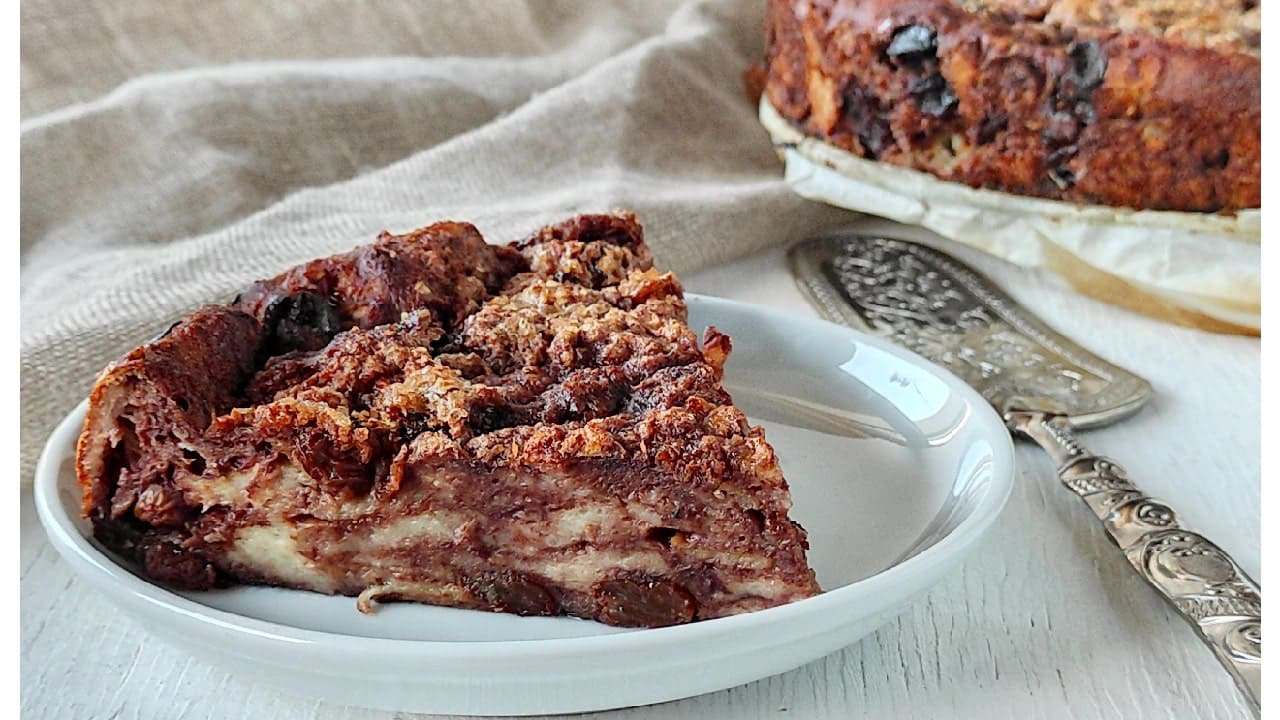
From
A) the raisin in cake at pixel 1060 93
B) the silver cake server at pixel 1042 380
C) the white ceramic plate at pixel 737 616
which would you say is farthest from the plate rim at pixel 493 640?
the raisin in cake at pixel 1060 93

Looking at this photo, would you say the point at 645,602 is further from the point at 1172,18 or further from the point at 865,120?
the point at 1172,18

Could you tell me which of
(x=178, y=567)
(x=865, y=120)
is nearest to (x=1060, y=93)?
(x=865, y=120)

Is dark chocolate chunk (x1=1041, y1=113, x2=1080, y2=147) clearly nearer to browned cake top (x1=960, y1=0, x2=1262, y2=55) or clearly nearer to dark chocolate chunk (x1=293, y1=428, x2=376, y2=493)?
browned cake top (x1=960, y1=0, x2=1262, y2=55)

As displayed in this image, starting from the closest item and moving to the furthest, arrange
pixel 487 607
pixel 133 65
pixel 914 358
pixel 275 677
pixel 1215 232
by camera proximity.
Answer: pixel 275 677, pixel 487 607, pixel 914 358, pixel 1215 232, pixel 133 65

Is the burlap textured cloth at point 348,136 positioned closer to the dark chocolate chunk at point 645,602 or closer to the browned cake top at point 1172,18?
the browned cake top at point 1172,18
